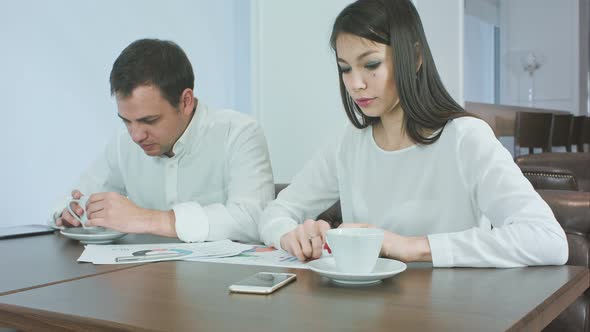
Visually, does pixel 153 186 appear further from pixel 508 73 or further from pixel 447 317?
pixel 508 73

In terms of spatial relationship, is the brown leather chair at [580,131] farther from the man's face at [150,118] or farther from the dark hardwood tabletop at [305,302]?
the dark hardwood tabletop at [305,302]

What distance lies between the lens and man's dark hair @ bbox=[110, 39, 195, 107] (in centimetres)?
175

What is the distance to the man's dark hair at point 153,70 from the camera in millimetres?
1751

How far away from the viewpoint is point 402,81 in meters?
1.40

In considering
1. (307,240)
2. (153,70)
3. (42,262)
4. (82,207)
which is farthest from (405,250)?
(153,70)

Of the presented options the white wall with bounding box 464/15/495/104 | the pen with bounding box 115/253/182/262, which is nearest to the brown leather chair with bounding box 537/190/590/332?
the pen with bounding box 115/253/182/262

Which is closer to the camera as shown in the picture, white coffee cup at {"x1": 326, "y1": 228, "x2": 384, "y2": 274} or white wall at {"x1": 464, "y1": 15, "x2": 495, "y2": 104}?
white coffee cup at {"x1": 326, "y1": 228, "x2": 384, "y2": 274}

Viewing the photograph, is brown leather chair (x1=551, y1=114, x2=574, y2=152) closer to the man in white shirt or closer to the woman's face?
the man in white shirt

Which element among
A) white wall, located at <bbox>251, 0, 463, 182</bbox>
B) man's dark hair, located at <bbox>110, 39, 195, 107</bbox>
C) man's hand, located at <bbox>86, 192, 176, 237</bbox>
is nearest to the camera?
man's hand, located at <bbox>86, 192, 176, 237</bbox>

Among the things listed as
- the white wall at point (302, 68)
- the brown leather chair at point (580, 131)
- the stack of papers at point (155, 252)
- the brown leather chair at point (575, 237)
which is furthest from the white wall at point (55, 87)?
the brown leather chair at point (580, 131)

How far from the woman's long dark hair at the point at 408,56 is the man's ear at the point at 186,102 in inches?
23.2

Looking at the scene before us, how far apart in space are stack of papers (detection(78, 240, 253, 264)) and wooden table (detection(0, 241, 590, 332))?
0.44 feet

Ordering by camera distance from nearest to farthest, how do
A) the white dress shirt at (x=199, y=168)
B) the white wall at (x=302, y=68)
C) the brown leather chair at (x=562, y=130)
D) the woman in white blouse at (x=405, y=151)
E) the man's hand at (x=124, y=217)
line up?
the woman in white blouse at (x=405, y=151) < the man's hand at (x=124, y=217) < the white dress shirt at (x=199, y=168) < the white wall at (x=302, y=68) < the brown leather chair at (x=562, y=130)

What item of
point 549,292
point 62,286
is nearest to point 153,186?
point 62,286
